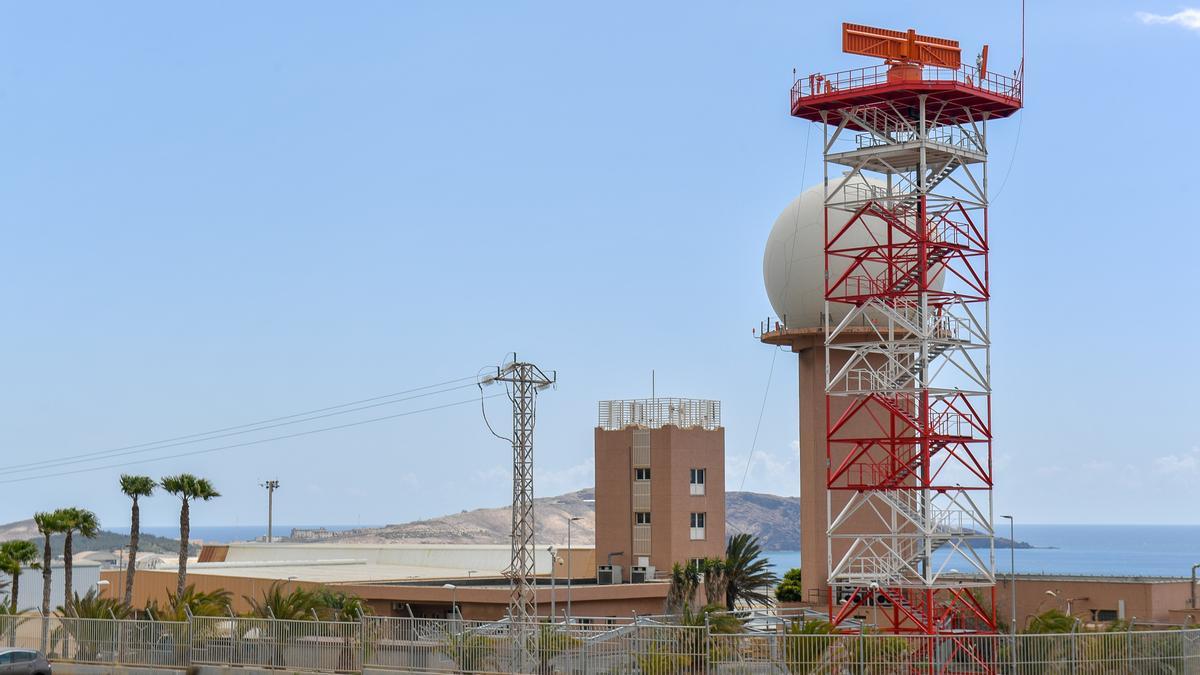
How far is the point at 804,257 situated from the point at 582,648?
→ 2785 centimetres

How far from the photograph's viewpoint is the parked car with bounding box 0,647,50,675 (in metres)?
38.2

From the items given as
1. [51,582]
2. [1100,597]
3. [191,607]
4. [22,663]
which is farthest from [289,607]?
[51,582]

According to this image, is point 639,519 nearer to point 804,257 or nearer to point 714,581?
point 714,581

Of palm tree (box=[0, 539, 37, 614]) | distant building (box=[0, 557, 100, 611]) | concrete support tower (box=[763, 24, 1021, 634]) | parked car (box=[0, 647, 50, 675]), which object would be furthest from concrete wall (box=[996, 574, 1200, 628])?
distant building (box=[0, 557, 100, 611])

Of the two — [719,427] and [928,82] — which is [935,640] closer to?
[928,82]

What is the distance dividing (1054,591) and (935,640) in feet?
66.3

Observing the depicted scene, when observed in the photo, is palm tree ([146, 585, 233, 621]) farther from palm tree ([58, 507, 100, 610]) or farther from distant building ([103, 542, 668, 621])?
palm tree ([58, 507, 100, 610])

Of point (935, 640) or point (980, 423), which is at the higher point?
point (980, 423)

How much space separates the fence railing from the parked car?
2.52 meters

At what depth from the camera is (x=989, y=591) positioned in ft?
186

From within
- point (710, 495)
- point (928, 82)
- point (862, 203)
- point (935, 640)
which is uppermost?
point (928, 82)

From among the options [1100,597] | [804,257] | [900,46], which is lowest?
[1100,597]

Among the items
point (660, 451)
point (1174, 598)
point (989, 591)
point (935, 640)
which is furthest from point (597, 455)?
point (935, 640)

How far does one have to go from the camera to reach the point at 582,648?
35.9 m
